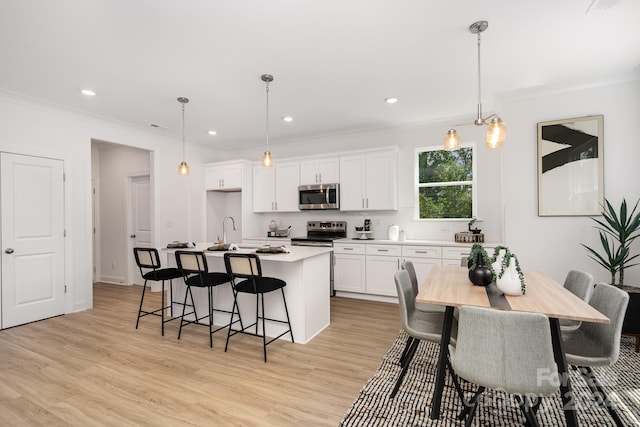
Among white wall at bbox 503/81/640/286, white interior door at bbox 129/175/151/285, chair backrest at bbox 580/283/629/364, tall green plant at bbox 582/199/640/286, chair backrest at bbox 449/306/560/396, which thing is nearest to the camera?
chair backrest at bbox 449/306/560/396

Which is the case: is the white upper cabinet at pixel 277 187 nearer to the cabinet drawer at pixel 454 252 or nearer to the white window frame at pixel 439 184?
the white window frame at pixel 439 184

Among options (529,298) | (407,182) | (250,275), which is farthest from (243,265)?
(407,182)

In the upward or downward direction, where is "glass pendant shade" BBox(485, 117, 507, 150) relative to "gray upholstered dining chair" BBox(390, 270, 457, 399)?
upward

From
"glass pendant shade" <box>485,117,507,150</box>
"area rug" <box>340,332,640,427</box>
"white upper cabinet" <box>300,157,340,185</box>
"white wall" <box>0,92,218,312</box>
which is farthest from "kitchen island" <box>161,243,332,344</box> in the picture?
"white upper cabinet" <box>300,157,340,185</box>

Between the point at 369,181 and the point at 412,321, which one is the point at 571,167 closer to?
the point at 369,181

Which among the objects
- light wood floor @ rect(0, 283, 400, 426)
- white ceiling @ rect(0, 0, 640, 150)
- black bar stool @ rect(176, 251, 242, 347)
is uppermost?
white ceiling @ rect(0, 0, 640, 150)

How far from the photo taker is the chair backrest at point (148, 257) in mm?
3447

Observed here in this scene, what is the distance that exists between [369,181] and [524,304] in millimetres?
3364

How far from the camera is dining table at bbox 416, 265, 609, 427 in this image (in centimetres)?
159

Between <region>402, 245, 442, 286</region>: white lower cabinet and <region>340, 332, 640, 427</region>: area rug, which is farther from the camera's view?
<region>402, 245, 442, 286</region>: white lower cabinet

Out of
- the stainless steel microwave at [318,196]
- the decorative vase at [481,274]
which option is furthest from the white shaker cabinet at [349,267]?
the decorative vase at [481,274]

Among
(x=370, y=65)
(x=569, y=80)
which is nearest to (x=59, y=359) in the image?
(x=370, y=65)

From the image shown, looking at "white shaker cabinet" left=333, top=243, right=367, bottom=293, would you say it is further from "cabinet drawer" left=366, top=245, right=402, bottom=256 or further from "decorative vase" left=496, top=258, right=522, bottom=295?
"decorative vase" left=496, top=258, right=522, bottom=295

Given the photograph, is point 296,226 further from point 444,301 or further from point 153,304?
point 444,301
